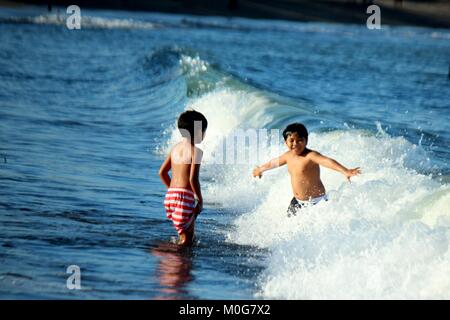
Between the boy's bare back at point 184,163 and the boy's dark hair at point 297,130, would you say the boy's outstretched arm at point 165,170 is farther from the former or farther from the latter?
the boy's dark hair at point 297,130

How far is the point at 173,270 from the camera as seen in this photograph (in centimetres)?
848

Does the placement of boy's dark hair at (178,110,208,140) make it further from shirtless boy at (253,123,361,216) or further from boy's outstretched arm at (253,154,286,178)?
shirtless boy at (253,123,361,216)

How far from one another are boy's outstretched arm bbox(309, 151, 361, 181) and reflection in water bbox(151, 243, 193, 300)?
4.45 ft

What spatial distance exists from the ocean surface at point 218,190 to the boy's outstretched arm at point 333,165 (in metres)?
0.47

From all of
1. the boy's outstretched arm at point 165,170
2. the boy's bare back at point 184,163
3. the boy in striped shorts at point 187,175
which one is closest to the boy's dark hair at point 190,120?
the boy in striped shorts at point 187,175

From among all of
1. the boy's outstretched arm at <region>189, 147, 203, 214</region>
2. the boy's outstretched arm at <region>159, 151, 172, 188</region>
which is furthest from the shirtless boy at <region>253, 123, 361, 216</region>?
the boy's outstretched arm at <region>159, 151, 172, 188</region>

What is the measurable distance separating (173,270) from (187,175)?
2.81ft

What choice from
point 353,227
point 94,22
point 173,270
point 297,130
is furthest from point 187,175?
point 94,22

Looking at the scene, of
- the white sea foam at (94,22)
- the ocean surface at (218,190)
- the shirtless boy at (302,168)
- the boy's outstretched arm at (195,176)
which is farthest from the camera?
the white sea foam at (94,22)

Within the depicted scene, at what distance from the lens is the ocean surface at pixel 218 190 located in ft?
26.4

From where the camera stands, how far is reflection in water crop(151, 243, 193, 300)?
783 centimetres

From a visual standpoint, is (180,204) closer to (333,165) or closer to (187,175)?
(187,175)

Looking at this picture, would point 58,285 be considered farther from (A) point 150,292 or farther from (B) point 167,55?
(B) point 167,55

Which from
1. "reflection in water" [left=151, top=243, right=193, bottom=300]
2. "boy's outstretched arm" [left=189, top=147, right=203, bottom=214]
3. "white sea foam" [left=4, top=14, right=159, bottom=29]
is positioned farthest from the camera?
"white sea foam" [left=4, top=14, right=159, bottom=29]
